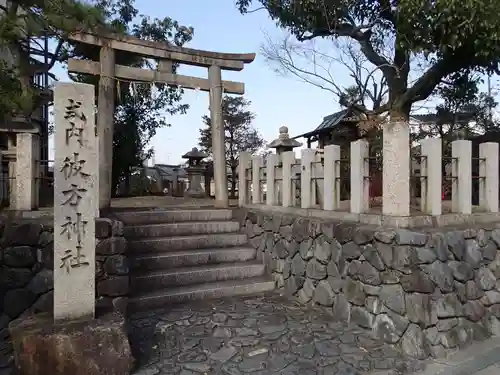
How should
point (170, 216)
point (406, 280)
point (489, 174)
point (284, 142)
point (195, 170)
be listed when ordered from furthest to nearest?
point (195, 170)
point (284, 142)
point (170, 216)
point (489, 174)
point (406, 280)

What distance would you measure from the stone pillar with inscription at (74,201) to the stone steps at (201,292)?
1461 mm

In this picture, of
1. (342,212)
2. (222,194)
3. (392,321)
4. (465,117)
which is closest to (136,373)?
(392,321)

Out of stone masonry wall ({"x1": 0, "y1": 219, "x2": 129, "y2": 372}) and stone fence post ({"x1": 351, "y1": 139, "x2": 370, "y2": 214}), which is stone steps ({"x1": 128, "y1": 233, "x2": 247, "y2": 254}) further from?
stone fence post ({"x1": 351, "y1": 139, "x2": 370, "y2": 214})

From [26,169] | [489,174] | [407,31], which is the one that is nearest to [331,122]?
[407,31]

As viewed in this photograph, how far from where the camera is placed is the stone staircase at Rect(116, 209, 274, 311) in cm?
559

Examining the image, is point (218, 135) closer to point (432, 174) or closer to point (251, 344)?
point (432, 174)

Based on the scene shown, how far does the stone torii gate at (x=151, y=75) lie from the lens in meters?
6.83

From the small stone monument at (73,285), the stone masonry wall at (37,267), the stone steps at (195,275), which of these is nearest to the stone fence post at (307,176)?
the stone steps at (195,275)

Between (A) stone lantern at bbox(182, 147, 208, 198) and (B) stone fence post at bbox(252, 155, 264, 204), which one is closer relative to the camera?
(B) stone fence post at bbox(252, 155, 264, 204)

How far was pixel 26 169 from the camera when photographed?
5.38 metres

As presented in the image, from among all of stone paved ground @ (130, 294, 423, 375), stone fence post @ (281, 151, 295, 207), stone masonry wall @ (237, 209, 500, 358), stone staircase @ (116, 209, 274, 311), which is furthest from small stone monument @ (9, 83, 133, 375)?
stone fence post @ (281, 151, 295, 207)

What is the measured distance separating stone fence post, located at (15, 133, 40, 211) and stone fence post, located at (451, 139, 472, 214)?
19.3 ft

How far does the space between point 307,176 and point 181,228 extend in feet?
7.92

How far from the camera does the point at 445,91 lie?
11.3 meters
